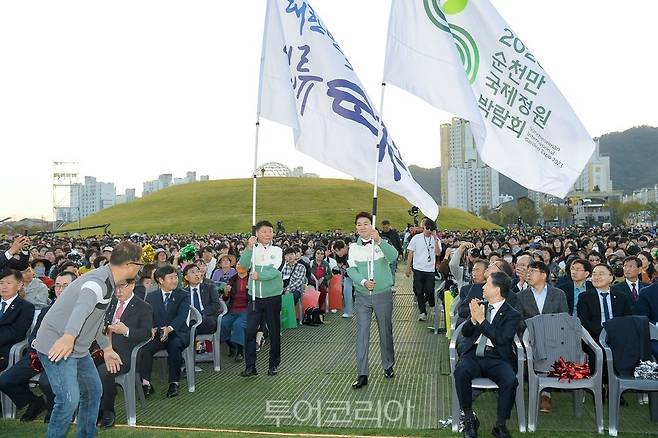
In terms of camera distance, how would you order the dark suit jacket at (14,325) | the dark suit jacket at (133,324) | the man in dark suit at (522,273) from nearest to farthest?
1. the dark suit jacket at (133,324)
2. the dark suit jacket at (14,325)
3. the man in dark suit at (522,273)

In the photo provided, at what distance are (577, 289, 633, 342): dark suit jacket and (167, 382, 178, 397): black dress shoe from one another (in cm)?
502

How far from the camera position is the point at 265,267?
8359 mm

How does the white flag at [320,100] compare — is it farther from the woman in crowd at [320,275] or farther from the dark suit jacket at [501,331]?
the woman in crowd at [320,275]

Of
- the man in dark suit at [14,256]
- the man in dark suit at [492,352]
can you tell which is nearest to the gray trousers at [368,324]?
the man in dark suit at [492,352]

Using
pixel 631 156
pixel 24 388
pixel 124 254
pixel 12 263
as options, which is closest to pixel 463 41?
pixel 124 254

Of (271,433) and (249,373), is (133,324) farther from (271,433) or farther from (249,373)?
(271,433)

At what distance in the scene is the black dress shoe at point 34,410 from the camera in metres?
6.60

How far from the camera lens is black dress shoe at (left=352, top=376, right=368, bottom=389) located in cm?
754

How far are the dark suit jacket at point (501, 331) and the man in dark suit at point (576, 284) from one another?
221 centimetres

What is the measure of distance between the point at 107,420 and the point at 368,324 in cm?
328

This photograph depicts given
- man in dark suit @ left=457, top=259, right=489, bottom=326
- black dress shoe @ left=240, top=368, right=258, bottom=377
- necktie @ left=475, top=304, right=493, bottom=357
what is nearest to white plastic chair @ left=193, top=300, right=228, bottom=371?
black dress shoe @ left=240, top=368, right=258, bottom=377

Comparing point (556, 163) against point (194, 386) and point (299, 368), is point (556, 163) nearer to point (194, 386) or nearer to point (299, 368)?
point (299, 368)

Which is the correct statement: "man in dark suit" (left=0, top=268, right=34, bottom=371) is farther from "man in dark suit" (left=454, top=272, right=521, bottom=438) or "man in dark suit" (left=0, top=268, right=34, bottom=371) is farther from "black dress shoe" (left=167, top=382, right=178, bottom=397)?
"man in dark suit" (left=454, top=272, right=521, bottom=438)

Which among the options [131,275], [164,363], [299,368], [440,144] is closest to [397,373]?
[299,368]
